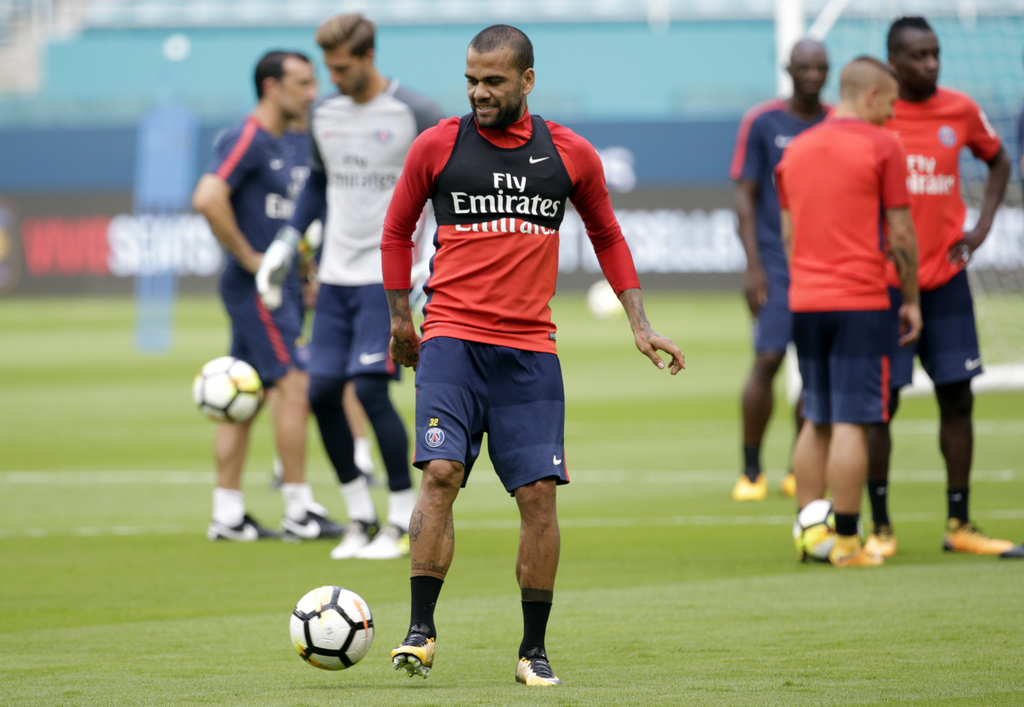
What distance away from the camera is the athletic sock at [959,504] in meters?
6.48

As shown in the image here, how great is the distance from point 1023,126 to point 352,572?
3.68 meters

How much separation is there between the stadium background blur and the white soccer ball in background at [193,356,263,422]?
67cm

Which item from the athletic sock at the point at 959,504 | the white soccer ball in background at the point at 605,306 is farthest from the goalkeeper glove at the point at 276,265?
the white soccer ball in background at the point at 605,306

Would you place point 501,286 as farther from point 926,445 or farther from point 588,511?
point 926,445

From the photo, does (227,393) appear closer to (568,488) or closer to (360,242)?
(360,242)

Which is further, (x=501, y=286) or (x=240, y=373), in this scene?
(x=240, y=373)

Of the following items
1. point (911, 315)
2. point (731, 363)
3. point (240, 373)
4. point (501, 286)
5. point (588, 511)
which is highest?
point (501, 286)

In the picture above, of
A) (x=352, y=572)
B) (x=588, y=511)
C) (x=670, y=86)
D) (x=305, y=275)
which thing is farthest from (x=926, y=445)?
(x=670, y=86)

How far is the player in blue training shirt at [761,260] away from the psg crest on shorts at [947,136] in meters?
1.68

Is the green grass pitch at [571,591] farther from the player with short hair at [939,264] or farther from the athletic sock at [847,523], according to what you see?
the player with short hair at [939,264]

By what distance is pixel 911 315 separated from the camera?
6.05 meters

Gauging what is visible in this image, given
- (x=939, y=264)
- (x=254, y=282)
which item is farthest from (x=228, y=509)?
(x=939, y=264)

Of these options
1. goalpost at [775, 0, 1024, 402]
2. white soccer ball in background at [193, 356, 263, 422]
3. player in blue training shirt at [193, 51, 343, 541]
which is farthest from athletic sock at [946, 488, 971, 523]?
goalpost at [775, 0, 1024, 402]

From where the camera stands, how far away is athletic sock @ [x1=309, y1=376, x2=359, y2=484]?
676 cm
